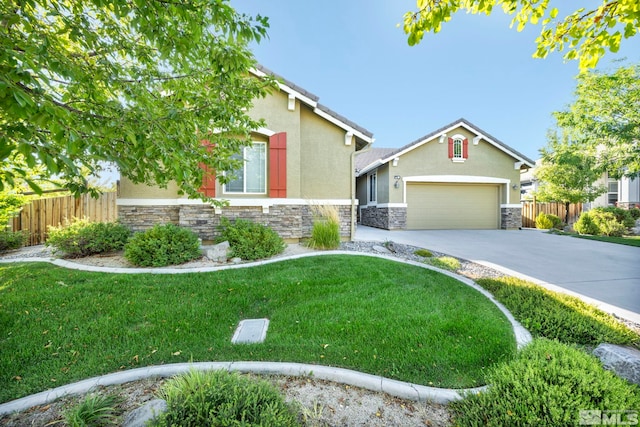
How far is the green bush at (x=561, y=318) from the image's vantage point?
2818mm

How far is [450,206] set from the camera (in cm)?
1292

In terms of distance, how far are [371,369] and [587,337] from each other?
256 cm

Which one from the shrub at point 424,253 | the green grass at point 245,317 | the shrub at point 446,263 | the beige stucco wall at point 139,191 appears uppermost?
the beige stucco wall at point 139,191

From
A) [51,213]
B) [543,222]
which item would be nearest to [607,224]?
[543,222]

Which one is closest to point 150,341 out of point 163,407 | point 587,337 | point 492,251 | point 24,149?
point 163,407

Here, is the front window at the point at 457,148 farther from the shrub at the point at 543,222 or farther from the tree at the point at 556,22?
the tree at the point at 556,22

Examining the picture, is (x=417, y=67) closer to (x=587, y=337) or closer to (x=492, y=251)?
(x=492, y=251)

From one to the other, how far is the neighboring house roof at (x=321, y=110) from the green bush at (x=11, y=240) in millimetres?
8059

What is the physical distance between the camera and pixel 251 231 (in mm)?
6480

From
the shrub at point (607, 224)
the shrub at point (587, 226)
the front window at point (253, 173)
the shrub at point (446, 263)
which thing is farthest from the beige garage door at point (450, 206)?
the front window at point (253, 173)

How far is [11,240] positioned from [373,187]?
555 inches

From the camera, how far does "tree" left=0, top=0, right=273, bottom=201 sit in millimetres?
1459

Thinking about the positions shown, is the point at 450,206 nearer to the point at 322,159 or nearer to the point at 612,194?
the point at 322,159

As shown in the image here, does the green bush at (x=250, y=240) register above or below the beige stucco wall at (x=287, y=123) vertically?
below
